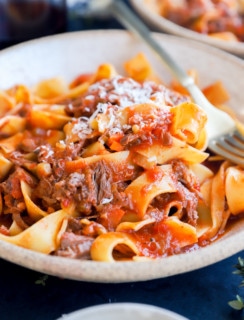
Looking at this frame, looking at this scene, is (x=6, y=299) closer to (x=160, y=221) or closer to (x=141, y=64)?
(x=160, y=221)

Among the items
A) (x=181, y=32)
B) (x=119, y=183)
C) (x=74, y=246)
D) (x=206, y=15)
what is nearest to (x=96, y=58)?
(x=181, y=32)

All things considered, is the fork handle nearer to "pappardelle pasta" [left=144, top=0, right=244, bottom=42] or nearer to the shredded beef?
"pappardelle pasta" [left=144, top=0, right=244, bottom=42]

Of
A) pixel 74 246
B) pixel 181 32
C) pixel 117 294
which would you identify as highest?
pixel 181 32

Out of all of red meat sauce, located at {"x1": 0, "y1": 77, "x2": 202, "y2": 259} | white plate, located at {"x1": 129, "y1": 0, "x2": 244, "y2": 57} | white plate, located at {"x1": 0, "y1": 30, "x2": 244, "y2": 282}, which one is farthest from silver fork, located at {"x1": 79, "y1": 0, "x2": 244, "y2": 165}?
white plate, located at {"x1": 129, "y1": 0, "x2": 244, "y2": 57}

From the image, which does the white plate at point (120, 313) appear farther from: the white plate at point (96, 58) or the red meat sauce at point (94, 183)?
the white plate at point (96, 58)

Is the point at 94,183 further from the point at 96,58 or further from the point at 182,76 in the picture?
the point at 96,58

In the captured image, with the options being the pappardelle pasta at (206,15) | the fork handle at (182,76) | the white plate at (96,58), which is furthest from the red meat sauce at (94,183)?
the pappardelle pasta at (206,15)

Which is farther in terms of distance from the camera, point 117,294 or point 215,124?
point 215,124
